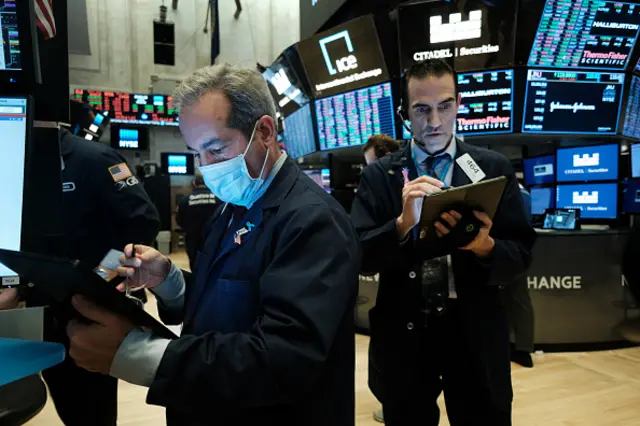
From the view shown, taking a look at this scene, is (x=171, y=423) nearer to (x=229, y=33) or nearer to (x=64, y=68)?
(x=64, y=68)

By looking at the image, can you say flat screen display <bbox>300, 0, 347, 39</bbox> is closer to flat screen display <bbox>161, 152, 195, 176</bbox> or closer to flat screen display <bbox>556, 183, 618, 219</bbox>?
flat screen display <bbox>556, 183, 618, 219</bbox>

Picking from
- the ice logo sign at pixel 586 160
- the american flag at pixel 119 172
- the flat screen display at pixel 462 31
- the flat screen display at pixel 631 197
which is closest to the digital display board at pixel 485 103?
the flat screen display at pixel 462 31

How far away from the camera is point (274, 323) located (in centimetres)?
92

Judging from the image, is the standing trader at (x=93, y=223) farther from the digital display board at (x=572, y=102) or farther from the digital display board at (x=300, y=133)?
the digital display board at (x=300, y=133)

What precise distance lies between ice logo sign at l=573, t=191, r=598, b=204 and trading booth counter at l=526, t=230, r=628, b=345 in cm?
44

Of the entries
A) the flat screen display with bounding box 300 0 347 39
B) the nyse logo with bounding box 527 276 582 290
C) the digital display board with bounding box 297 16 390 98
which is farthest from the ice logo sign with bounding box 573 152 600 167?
the flat screen display with bounding box 300 0 347 39

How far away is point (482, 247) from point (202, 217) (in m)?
3.63

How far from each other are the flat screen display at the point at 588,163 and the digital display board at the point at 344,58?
2224 millimetres

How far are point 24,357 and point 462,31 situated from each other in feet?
17.5

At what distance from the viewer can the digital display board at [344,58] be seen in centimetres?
579

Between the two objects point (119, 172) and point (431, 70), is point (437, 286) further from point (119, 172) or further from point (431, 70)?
point (119, 172)

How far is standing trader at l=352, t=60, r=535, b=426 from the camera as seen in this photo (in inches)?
63.1

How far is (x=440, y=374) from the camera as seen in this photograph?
1779mm

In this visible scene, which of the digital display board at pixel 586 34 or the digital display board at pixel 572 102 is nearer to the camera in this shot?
the digital display board at pixel 586 34
